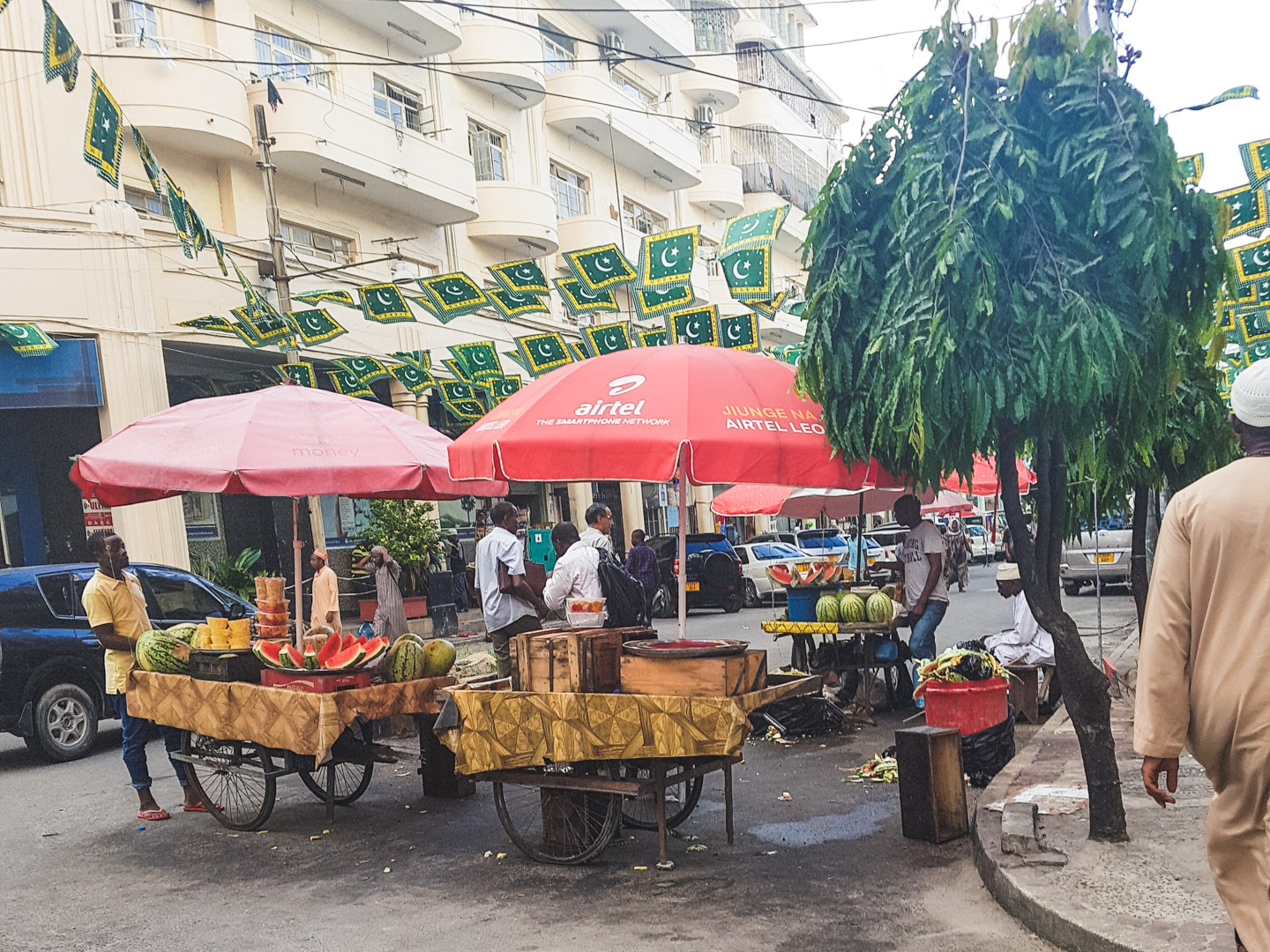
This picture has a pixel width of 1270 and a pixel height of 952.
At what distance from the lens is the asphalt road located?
187 inches

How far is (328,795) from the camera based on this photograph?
6844mm

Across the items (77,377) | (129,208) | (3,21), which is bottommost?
(77,377)

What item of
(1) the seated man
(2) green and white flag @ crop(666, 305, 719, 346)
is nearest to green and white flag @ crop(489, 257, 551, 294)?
(2) green and white flag @ crop(666, 305, 719, 346)

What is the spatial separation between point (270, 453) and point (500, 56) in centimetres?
1941

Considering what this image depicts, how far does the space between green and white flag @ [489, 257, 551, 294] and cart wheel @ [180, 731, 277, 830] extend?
27.3 ft

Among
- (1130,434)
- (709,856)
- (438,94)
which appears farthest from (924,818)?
(438,94)

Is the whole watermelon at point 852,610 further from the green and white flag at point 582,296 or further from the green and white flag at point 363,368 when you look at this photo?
the green and white flag at point 363,368

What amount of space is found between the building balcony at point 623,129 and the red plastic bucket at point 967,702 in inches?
885

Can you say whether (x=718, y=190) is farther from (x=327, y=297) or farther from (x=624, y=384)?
(x=624, y=384)

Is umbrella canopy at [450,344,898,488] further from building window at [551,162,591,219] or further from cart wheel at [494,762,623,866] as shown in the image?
building window at [551,162,591,219]

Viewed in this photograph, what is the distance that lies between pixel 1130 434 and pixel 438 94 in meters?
20.8

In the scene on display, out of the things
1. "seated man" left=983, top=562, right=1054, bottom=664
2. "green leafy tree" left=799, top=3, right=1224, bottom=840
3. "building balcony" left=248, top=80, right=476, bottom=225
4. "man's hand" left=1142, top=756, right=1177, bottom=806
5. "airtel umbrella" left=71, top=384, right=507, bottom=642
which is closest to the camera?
"man's hand" left=1142, top=756, right=1177, bottom=806

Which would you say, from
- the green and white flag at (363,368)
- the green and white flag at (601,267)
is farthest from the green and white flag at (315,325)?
the green and white flag at (601,267)

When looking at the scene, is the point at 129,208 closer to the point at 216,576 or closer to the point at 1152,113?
the point at 216,576
